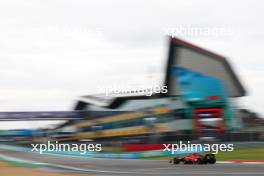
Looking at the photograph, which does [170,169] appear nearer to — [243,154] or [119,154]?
[119,154]

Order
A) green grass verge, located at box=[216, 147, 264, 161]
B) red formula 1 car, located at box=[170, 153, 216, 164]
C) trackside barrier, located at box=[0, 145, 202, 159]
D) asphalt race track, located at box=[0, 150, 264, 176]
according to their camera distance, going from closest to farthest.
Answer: asphalt race track, located at box=[0, 150, 264, 176], red formula 1 car, located at box=[170, 153, 216, 164], green grass verge, located at box=[216, 147, 264, 161], trackside barrier, located at box=[0, 145, 202, 159]

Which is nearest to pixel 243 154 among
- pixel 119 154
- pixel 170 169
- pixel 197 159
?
pixel 119 154

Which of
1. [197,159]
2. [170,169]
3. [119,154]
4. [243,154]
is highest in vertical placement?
[119,154]

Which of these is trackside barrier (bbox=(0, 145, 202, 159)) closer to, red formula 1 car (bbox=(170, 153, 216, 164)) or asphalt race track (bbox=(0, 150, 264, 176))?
red formula 1 car (bbox=(170, 153, 216, 164))

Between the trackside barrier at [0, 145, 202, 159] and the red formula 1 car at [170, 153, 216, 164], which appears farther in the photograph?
the trackside barrier at [0, 145, 202, 159]

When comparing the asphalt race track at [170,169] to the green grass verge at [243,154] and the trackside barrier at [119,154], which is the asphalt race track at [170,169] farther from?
the trackside barrier at [119,154]

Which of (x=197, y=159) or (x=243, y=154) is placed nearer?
(x=197, y=159)

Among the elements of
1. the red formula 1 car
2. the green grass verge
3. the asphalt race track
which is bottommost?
the asphalt race track

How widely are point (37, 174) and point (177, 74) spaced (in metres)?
30.4

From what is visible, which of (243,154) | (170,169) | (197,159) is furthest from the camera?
(243,154)

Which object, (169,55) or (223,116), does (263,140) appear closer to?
(223,116)

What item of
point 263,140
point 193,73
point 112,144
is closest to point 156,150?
point 112,144

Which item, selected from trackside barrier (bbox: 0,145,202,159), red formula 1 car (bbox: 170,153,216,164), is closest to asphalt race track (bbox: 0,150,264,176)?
red formula 1 car (bbox: 170,153,216,164)

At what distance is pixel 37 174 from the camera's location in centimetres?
1620
